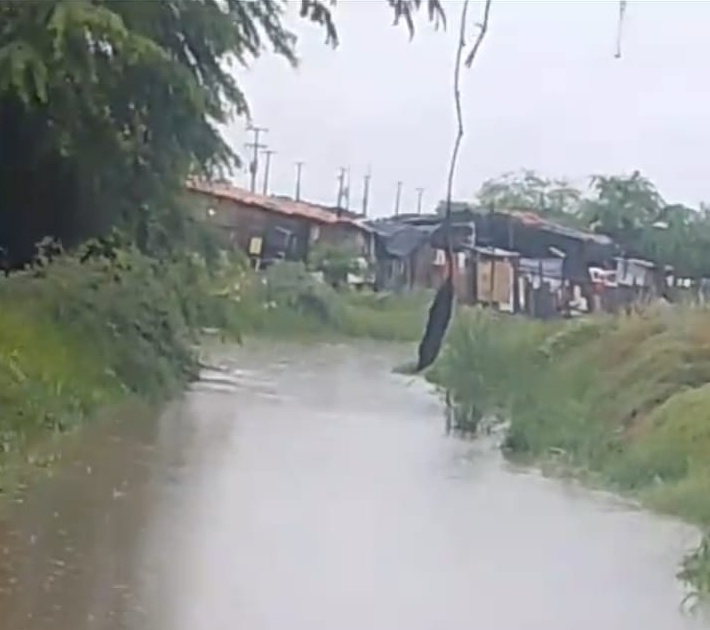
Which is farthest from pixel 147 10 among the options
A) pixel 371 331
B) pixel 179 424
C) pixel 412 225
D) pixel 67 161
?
pixel 412 225

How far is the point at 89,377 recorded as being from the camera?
728 inches

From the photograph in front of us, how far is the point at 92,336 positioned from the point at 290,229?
127 ft

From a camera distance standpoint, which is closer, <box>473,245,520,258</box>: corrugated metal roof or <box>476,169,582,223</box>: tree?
<box>473,245,520,258</box>: corrugated metal roof

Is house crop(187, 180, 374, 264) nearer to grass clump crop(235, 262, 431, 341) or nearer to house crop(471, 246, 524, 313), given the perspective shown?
grass clump crop(235, 262, 431, 341)

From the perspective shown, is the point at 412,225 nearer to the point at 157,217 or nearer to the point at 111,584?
the point at 157,217

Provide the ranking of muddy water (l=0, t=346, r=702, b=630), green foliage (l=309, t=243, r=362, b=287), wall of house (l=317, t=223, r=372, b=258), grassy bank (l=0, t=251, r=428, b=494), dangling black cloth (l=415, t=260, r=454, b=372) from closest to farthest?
muddy water (l=0, t=346, r=702, b=630), dangling black cloth (l=415, t=260, r=454, b=372), grassy bank (l=0, t=251, r=428, b=494), green foliage (l=309, t=243, r=362, b=287), wall of house (l=317, t=223, r=372, b=258)

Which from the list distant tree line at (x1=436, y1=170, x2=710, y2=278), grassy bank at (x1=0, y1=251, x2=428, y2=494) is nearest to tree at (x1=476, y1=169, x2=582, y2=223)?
distant tree line at (x1=436, y1=170, x2=710, y2=278)

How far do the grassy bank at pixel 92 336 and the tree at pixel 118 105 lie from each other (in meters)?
0.80

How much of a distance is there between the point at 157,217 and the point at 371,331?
78.1 feet

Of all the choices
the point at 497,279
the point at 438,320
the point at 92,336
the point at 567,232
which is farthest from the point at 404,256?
the point at 438,320

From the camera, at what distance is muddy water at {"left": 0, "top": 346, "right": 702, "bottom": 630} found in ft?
31.5

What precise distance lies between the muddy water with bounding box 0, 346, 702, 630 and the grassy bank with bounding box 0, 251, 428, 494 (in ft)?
1.46

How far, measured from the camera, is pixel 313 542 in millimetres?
11664

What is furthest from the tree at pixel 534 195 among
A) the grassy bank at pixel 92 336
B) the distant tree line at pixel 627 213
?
the grassy bank at pixel 92 336
